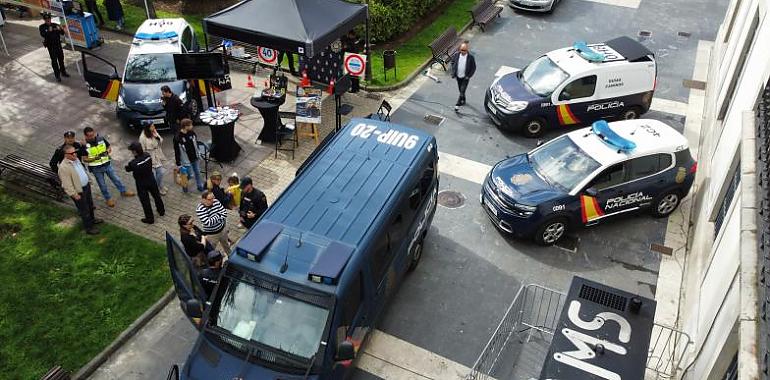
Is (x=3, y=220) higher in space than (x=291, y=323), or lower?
lower

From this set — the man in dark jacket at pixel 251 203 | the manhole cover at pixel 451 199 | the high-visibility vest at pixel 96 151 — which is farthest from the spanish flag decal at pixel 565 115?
→ the high-visibility vest at pixel 96 151

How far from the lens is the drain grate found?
1534 cm

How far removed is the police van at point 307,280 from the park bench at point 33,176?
509cm

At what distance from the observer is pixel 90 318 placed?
32.2 ft

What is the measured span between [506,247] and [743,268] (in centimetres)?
604

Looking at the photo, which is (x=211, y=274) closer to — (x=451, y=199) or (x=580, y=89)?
(x=451, y=199)

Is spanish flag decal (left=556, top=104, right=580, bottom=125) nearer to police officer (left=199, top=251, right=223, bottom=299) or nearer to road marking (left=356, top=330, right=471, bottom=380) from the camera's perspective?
road marking (left=356, top=330, right=471, bottom=380)

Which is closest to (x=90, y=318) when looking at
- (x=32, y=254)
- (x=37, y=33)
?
(x=32, y=254)

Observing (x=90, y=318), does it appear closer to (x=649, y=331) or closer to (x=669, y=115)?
(x=649, y=331)

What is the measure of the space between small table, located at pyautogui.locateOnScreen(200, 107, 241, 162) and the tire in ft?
22.3

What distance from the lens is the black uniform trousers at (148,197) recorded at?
1133 centimetres

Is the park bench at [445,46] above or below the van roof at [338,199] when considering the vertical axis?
below

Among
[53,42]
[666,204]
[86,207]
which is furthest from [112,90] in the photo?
[666,204]

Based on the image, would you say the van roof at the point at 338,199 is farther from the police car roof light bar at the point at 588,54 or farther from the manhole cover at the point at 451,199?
the police car roof light bar at the point at 588,54
